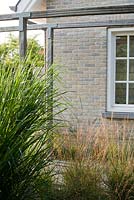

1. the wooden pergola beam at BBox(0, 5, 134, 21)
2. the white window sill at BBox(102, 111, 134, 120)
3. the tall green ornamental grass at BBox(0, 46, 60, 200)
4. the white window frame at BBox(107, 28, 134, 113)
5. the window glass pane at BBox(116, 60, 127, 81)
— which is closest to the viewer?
the tall green ornamental grass at BBox(0, 46, 60, 200)

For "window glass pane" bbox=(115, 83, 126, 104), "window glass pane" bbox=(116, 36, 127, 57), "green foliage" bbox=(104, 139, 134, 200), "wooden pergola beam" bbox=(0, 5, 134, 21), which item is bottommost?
"green foliage" bbox=(104, 139, 134, 200)

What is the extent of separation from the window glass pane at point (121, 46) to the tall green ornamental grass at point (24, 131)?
434 centimetres

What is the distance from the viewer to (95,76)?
7.87 m

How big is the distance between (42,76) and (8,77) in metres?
0.30

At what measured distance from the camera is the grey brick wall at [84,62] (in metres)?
7.77

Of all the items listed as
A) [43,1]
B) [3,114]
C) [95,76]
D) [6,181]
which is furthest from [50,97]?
[43,1]

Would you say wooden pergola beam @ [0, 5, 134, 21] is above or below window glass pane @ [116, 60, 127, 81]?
above

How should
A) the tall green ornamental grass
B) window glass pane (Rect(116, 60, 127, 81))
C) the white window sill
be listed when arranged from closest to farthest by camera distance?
the tall green ornamental grass < the white window sill < window glass pane (Rect(116, 60, 127, 81))

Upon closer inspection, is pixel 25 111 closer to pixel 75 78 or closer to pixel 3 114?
pixel 3 114

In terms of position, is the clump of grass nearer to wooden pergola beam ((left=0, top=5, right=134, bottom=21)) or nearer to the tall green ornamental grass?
the tall green ornamental grass

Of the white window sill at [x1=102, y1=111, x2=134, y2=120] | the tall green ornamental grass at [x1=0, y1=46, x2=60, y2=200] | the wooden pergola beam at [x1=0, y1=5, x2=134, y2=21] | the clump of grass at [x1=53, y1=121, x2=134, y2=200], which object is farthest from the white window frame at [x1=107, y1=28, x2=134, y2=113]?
the tall green ornamental grass at [x1=0, y1=46, x2=60, y2=200]

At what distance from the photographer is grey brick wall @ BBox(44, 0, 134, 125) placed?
7773 mm

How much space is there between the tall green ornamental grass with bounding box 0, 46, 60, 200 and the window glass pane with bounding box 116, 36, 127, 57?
4342mm

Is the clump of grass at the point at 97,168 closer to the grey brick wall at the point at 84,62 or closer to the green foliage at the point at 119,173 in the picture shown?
the green foliage at the point at 119,173
